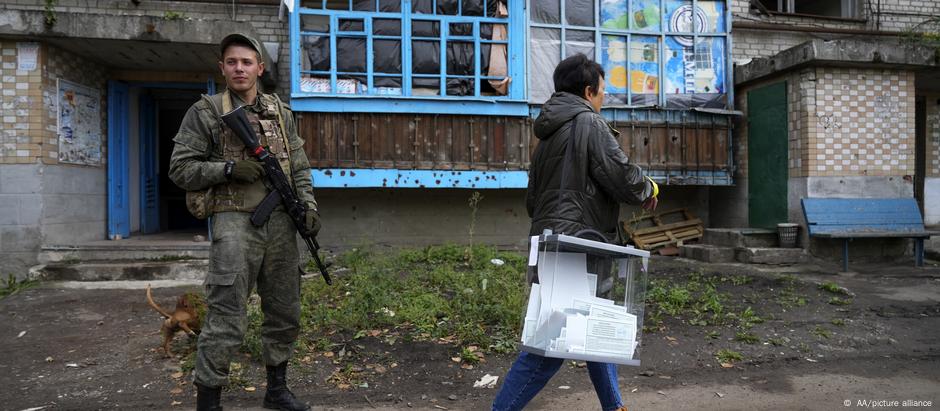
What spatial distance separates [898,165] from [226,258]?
869 cm

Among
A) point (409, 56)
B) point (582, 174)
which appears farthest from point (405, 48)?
point (582, 174)

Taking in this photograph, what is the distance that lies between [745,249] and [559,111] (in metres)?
6.19

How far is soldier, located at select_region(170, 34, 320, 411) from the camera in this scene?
101 inches

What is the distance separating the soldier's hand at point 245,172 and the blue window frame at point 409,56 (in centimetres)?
477

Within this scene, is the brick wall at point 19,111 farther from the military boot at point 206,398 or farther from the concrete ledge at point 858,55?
the concrete ledge at point 858,55

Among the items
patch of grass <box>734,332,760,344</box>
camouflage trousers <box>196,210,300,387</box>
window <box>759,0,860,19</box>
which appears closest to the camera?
camouflage trousers <box>196,210,300,387</box>

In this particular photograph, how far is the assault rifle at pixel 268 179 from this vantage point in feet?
8.77

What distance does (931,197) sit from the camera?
9766mm

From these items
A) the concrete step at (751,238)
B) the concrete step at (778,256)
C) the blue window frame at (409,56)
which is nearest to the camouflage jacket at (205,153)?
the blue window frame at (409,56)

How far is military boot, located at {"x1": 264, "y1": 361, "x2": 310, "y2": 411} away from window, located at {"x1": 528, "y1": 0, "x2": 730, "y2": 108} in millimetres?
5848

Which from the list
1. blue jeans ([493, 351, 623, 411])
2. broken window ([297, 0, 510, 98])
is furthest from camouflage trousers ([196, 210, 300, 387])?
broken window ([297, 0, 510, 98])

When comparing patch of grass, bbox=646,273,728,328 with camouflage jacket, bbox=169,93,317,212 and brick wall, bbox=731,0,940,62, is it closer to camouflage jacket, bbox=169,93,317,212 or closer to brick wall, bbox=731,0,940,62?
camouflage jacket, bbox=169,93,317,212

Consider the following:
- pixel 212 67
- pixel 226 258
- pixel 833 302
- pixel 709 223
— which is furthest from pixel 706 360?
pixel 212 67

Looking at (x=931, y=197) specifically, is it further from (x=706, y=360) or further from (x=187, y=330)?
(x=187, y=330)
